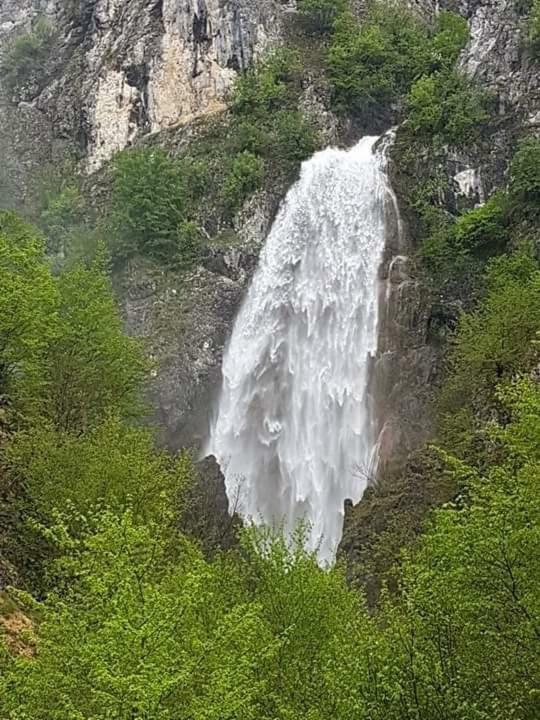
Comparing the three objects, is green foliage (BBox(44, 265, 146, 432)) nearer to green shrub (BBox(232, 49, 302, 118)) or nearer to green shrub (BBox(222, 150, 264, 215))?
green shrub (BBox(222, 150, 264, 215))

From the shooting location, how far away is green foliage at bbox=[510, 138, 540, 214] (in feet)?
120

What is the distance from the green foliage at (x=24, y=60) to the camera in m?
62.0

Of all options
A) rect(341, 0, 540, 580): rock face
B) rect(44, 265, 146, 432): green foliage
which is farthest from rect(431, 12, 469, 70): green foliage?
rect(44, 265, 146, 432): green foliage

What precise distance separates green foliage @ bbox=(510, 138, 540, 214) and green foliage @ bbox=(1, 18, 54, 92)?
1490 inches

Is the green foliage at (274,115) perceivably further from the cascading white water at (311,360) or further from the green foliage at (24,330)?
the green foliage at (24,330)

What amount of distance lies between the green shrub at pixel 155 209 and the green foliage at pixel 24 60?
62.0ft

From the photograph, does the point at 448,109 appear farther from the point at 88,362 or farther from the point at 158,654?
the point at 158,654

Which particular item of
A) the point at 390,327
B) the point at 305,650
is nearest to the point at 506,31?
the point at 390,327

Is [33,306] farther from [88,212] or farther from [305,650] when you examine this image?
[88,212]

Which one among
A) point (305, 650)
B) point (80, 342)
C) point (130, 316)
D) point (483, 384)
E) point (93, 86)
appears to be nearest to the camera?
point (305, 650)

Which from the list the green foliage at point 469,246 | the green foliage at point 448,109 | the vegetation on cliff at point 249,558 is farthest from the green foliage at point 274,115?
the green foliage at point 469,246

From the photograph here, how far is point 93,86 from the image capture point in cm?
5597

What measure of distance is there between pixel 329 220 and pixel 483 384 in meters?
17.6

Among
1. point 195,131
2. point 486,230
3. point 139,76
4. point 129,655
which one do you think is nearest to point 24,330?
point 129,655
